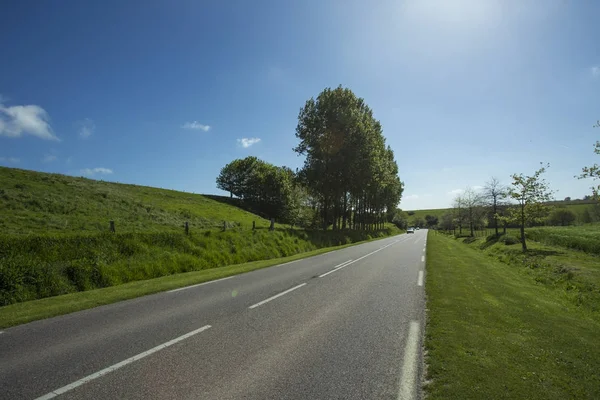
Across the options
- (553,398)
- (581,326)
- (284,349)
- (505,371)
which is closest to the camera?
(553,398)

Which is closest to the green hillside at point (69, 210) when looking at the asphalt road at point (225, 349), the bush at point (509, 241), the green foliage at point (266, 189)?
the asphalt road at point (225, 349)

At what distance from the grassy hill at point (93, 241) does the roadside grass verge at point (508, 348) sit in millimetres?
11625

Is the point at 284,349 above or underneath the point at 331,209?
underneath

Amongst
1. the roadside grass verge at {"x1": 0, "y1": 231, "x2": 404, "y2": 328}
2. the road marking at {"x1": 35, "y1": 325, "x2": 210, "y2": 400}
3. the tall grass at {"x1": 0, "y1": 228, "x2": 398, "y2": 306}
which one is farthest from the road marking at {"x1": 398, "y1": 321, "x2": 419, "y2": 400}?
the tall grass at {"x1": 0, "y1": 228, "x2": 398, "y2": 306}

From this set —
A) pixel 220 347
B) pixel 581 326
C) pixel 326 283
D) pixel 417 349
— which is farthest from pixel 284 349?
pixel 581 326

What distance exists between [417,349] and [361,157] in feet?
99.3

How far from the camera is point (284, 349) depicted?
4.89 metres

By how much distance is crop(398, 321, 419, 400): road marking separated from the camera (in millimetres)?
3613

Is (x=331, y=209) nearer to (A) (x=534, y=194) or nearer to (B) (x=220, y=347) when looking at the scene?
(A) (x=534, y=194)

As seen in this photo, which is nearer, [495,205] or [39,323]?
[39,323]

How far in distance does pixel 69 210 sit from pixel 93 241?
17148 mm

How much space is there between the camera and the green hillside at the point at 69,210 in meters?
20.5

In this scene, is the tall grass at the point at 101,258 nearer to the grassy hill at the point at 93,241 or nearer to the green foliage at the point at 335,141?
the grassy hill at the point at 93,241

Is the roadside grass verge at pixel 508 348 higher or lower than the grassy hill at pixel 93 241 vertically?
lower
